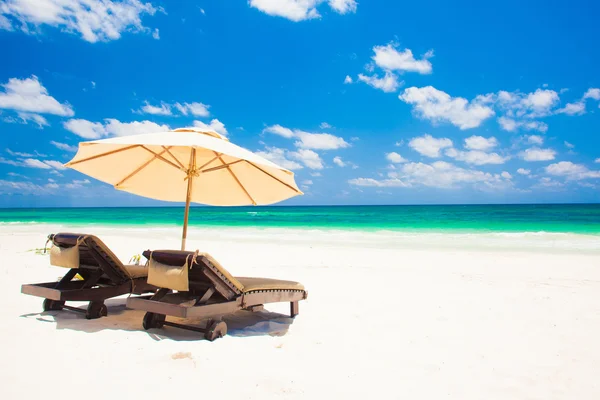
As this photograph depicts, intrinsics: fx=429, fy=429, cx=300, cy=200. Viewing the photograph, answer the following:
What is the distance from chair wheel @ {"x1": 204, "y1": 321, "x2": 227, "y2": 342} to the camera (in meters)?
3.79

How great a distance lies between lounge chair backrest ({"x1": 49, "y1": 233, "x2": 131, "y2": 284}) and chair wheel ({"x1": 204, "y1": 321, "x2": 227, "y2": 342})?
1.32 meters

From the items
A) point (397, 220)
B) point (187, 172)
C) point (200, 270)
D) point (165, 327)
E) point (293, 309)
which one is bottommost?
point (165, 327)

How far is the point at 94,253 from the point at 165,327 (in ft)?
3.40

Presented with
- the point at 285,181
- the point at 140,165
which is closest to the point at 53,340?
the point at 140,165

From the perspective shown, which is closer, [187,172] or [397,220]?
[187,172]

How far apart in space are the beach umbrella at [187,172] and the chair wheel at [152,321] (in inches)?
44.1

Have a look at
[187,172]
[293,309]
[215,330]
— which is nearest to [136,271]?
[187,172]

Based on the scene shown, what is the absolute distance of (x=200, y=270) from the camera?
151 inches

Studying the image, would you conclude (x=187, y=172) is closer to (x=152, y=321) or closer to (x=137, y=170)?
(x=137, y=170)

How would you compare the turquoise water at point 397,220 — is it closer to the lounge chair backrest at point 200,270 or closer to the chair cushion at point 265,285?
the chair cushion at point 265,285

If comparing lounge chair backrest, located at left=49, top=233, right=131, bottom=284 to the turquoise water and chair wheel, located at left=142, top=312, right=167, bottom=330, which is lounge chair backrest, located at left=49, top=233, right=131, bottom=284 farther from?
the turquoise water

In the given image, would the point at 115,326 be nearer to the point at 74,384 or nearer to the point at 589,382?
the point at 74,384

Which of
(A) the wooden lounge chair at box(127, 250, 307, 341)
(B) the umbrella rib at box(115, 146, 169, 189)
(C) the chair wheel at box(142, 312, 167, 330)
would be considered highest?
(B) the umbrella rib at box(115, 146, 169, 189)

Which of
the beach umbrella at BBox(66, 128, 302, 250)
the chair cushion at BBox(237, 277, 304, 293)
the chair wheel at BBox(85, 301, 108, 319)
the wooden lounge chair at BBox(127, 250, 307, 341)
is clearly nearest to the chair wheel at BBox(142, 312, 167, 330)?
the wooden lounge chair at BBox(127, 250, 307, 341)
